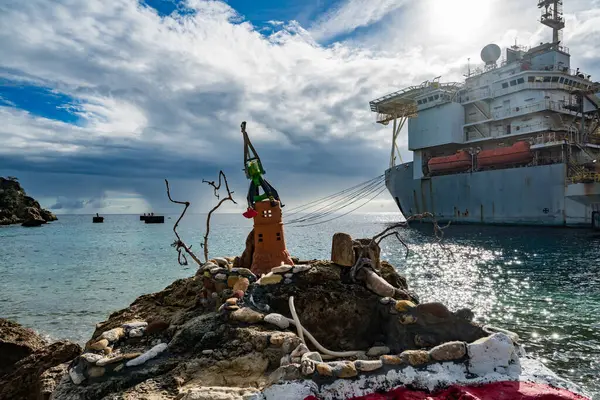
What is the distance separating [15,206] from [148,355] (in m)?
116

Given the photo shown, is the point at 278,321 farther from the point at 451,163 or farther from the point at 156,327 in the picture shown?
the point at 451,163

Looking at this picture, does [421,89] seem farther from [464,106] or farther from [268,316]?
[268,316]

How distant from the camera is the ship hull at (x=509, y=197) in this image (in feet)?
134

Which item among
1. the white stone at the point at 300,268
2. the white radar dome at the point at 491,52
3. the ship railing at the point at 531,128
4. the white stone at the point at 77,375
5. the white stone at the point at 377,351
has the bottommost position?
the white stone at the point at 377,351

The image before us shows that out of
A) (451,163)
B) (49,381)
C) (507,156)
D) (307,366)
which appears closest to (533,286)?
(307,366)

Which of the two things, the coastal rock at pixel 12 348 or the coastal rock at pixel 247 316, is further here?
the coastal rock at pixel 12 348

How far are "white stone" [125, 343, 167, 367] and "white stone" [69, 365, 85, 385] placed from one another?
0.62 metres

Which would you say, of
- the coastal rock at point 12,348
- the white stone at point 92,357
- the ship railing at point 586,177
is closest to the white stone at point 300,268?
the white stone at point 92,357

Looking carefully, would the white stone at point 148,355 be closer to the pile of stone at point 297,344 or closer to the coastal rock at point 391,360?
the pile of stone at point 297,344

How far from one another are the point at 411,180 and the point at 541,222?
18.4 meters

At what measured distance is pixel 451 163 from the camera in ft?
166

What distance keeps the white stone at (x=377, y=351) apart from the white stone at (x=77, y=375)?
433cm

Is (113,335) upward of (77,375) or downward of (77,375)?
upward

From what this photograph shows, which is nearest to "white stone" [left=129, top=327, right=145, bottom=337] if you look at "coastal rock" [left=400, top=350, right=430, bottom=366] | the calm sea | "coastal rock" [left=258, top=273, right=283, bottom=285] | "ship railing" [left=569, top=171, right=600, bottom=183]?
"coastal rock" [left=258, top=273, right=283, bottom=285]
